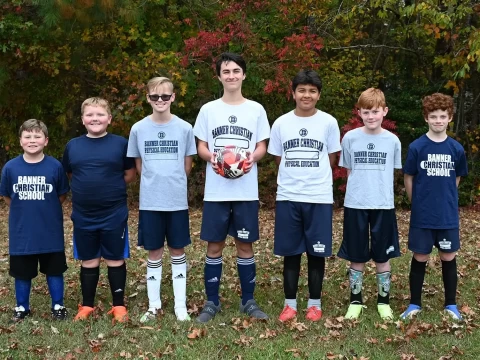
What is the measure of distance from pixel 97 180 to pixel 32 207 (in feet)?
2.07

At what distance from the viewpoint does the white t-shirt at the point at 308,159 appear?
16.6 feet

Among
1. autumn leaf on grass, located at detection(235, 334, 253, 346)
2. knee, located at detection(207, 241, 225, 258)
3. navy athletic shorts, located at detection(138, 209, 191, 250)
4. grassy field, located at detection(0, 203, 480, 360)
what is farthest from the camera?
knee, located at detection(207, 241, 225, 258)

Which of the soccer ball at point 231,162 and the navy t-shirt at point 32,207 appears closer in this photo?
the soccer ball at point 231,162

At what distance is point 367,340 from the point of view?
4.73 meters

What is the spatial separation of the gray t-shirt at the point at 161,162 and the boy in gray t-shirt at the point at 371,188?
4.80ft

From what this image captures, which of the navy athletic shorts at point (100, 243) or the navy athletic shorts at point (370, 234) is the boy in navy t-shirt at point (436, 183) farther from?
the navy athletic shorts at point (100, 243)

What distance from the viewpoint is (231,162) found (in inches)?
193

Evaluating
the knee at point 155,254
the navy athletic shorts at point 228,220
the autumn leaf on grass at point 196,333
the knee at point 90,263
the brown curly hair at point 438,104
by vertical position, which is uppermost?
the brown curly hair at point 438,104

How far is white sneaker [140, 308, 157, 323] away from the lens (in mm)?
5230

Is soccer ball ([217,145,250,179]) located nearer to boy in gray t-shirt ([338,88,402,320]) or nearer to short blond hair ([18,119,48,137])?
boy in gray t-shirt ([338,88,402,320])

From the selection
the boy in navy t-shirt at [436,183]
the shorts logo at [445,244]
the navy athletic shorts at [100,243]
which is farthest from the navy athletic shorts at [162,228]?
the shorts logo at [445,244]

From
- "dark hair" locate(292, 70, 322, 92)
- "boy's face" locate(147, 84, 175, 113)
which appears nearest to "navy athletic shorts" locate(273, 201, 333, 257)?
"dark hair" locate(292, 70, 322, 92)

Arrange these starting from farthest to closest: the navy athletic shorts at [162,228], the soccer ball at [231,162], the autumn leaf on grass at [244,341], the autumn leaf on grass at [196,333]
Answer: the navy athletic shorts at [162,228]
the soccer ball at [231,162]
the autumn leaf on grass at [196,333]
the autumn leaf on grass at [244,341]

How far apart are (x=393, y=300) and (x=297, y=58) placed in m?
7.64
